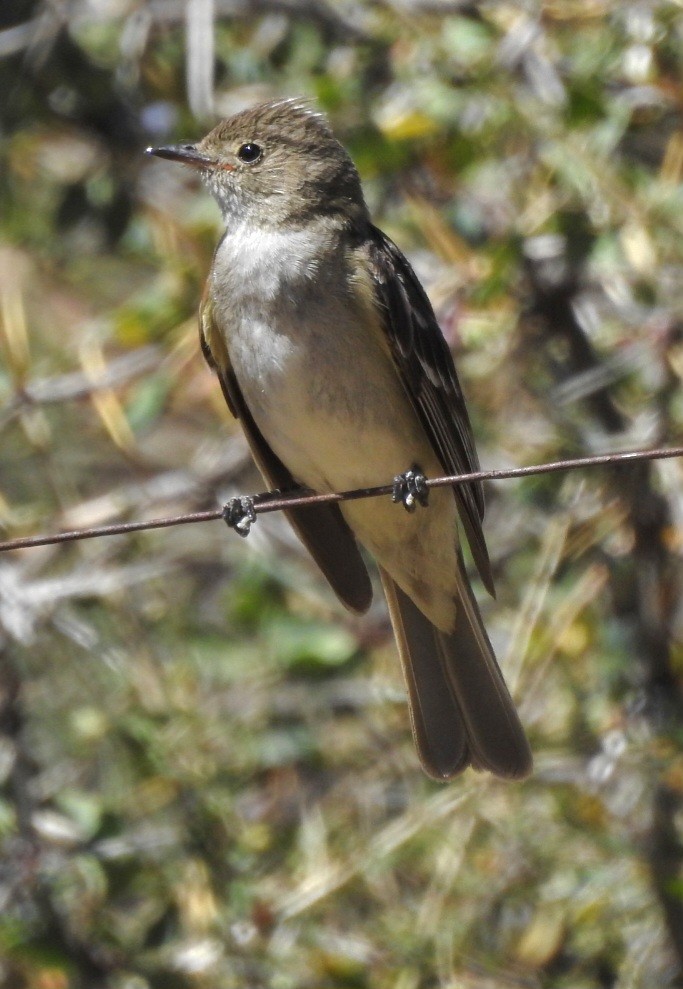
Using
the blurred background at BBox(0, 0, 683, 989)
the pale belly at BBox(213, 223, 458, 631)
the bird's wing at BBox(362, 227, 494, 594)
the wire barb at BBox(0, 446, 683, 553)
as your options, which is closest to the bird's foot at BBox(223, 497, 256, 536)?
the pale belly at BBox(213, 223, 458, 631)

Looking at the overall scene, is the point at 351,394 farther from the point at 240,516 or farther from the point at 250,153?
the point at 250,153

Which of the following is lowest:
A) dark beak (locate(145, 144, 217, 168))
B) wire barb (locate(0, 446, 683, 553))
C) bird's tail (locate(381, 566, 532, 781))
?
bird's tail (locate(381, 566, 532, 781))

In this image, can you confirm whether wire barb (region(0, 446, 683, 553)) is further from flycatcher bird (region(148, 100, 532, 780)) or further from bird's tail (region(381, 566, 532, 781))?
bird's tail (region(381, 566, 532, 781))

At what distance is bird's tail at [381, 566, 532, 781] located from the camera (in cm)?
434

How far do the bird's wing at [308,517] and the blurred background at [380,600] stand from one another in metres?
0.59

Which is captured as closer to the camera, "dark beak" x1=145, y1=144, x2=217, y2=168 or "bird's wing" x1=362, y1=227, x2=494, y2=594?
"bird's wing" x1=362, y1=227, x2=494, y2=594

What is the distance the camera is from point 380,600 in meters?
6.02

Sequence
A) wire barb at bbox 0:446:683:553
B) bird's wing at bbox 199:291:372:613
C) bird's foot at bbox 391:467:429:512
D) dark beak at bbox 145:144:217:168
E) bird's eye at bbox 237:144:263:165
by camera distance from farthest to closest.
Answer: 1. bird's eye at bbox 237:144:263:165
2. dark beak at bbox 145:144:217:168
3. bird's wing at bbox 199:291:372:613
4. bird's foot at bbox 391:467:429:512
5. wire barb at bbox 0:446:683:553

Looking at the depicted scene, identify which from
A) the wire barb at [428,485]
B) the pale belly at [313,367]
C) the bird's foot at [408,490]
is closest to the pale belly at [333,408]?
the pale belly at [313,367]

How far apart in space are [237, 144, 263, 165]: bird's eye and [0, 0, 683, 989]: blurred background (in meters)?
0.48

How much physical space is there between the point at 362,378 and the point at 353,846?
148 cm

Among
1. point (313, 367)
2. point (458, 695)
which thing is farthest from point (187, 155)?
point (458, 695)

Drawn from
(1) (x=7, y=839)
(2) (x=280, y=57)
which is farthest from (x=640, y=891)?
(2) (x=280, y=57)

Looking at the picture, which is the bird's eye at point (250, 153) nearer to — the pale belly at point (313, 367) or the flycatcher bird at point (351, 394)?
the flycatcher bird at point (351, 394)
